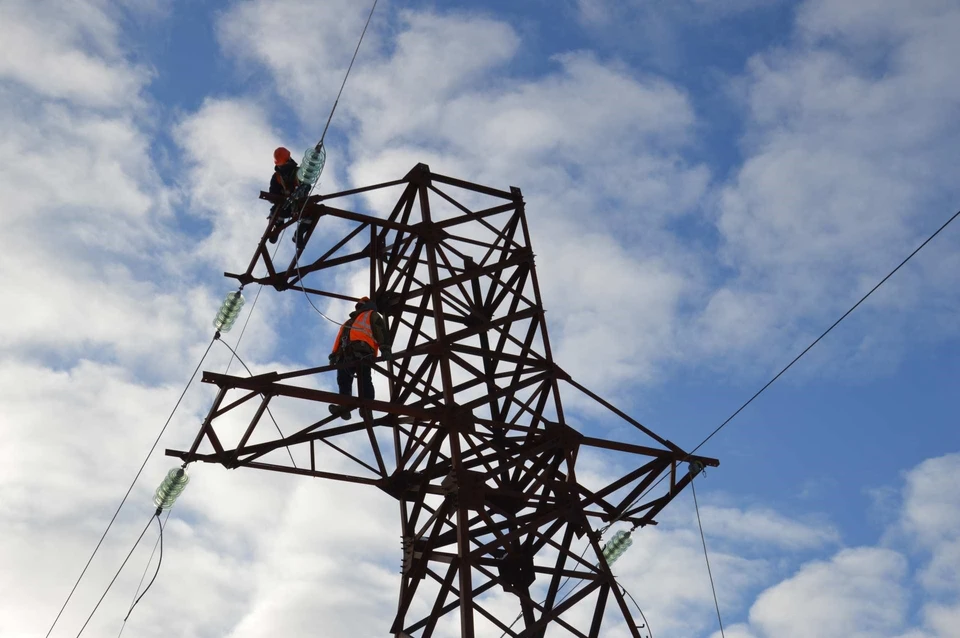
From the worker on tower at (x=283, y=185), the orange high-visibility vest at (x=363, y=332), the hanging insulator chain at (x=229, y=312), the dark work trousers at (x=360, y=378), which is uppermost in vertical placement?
the worker on tower at (x=283, y=185)

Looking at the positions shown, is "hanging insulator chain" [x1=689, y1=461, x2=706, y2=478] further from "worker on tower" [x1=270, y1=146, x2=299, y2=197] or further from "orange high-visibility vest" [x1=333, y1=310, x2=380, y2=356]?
"worker on tower" [x1=270, y1=146, x2=299, y2=197]

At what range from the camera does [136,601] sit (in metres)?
14.9

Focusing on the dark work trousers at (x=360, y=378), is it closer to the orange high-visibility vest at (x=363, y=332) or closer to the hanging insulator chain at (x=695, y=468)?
the orange high-visibility vest at (x=363, y=332)

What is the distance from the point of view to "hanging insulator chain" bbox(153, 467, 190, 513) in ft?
46.1

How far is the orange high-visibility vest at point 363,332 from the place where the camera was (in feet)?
50.2

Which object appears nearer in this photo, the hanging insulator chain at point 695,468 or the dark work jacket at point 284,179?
the hanging insulator chain at point 695,468

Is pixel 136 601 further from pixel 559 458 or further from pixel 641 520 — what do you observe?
pixel 641 520

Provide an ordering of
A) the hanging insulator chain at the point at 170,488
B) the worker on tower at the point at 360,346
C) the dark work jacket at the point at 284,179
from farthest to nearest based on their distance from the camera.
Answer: the dark work jacket at the point at 284,179 < the worker on tower at the point at 360,346 < the hanging insulator chain at the point at 170,488

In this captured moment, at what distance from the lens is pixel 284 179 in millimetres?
16391

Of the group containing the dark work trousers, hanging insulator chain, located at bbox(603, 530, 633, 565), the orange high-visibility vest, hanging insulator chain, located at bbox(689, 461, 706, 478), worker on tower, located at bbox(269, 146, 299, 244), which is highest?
worker on tower, located at bbox(269, 146, 299, 244)

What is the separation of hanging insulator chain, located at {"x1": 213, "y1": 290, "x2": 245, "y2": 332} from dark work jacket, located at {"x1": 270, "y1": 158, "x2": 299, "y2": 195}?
1.81 m

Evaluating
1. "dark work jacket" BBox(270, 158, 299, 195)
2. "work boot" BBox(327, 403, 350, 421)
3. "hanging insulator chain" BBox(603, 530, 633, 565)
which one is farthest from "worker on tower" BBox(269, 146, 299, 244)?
"hanging insulator chain" BBox(603, 530, 633, 565)

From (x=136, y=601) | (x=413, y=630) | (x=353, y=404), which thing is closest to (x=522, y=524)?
(x=413, y=630)

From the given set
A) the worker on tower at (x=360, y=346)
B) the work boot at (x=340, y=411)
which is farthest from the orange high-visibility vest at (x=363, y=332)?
the work boot at (x=340, y=411)
